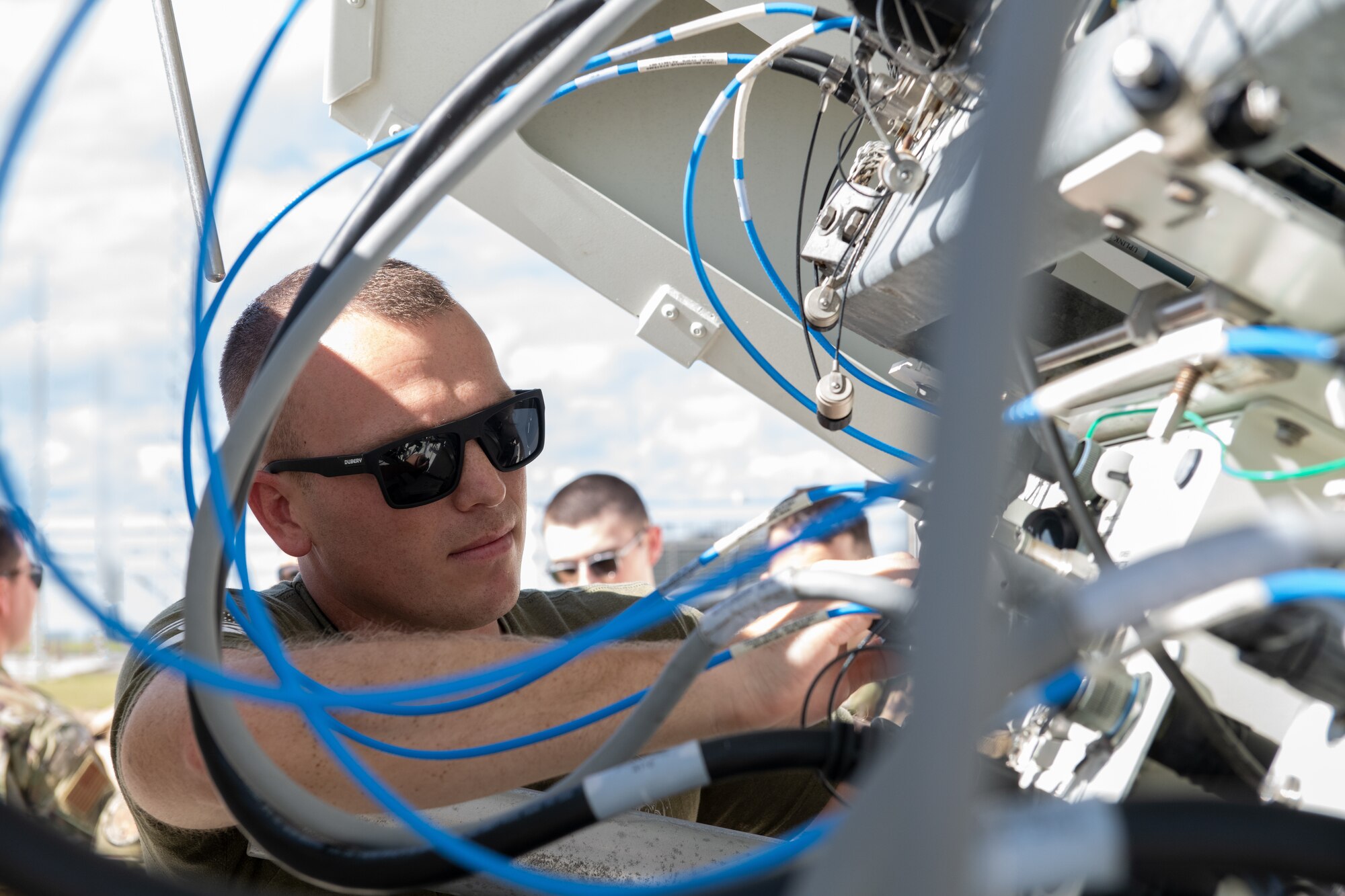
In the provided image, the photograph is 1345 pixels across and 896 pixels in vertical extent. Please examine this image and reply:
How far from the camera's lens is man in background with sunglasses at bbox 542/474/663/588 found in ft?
10.9

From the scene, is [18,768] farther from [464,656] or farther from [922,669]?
[922,669]

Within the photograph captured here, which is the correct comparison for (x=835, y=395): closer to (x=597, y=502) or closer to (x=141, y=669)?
(x=141, y=669)

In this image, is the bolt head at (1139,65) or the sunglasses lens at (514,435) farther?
the sunglasses lens at (514,435)

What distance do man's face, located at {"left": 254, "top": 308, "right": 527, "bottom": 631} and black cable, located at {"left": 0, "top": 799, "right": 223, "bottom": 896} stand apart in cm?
84

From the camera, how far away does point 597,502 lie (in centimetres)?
336

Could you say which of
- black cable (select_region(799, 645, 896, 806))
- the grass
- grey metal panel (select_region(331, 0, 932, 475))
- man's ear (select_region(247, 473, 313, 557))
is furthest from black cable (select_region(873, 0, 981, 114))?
the grass

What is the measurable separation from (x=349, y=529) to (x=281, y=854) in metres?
0.76

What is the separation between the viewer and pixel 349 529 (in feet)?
4.13

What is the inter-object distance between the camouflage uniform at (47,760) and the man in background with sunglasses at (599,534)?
A: 1492 millimetres

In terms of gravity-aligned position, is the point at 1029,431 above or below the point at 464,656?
above

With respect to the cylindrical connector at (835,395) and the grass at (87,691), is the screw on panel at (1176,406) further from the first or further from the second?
the grass at (87,691)

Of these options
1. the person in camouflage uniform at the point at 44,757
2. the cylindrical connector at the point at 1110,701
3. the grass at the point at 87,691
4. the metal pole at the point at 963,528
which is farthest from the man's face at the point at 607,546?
the metal pole at the point at 963,528

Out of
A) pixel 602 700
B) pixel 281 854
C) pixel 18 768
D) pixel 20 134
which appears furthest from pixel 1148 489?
→ pixel 18 768

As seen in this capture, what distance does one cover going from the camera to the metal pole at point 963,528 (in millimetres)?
229
